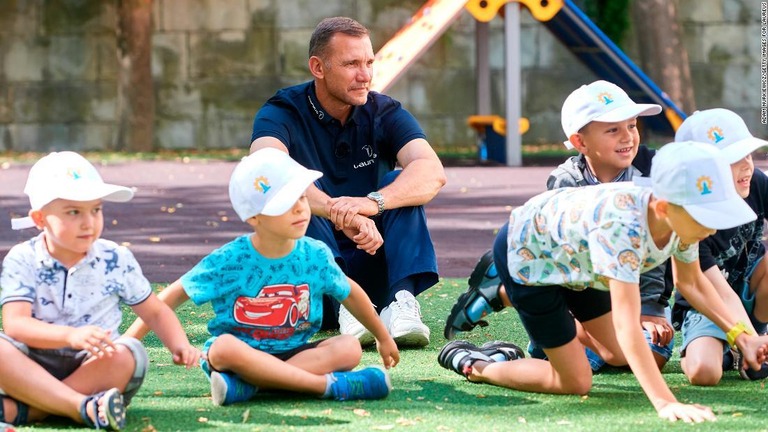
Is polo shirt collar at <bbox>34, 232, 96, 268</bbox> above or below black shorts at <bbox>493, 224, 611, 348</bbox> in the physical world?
above

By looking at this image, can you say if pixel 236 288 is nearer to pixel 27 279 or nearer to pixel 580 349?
pixel 27 279

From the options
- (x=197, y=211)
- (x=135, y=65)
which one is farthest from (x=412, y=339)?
(x=135, y=65)

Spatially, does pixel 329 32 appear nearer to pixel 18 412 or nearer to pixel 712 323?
pixel 712 323

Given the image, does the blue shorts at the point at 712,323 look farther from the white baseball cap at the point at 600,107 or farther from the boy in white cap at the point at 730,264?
the white baseball cap at the point at 600,107

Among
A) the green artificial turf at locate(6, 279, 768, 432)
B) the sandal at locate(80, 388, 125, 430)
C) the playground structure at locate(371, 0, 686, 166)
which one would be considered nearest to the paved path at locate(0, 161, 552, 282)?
the playground structure at locate(371, 0, 686, 166)

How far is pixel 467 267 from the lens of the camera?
788 centimetres

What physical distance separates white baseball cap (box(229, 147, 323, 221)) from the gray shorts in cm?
53

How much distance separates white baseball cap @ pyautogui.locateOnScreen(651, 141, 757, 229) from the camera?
3549 mm

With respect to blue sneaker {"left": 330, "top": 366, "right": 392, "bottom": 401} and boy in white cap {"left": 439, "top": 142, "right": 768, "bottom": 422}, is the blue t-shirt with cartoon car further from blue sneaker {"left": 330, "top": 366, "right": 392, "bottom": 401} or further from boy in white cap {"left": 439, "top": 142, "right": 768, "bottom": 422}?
boy in white cap {"left": 439, "top": 142, "right": 768, "bottom": 422}

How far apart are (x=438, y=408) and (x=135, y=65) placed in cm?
1331

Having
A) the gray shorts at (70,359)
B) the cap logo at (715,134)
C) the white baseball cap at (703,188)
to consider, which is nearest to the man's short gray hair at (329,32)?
the cap logo at (715,134)

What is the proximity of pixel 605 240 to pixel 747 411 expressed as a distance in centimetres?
72

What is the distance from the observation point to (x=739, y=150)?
4.36 meters

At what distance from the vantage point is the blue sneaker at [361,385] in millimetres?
4156
